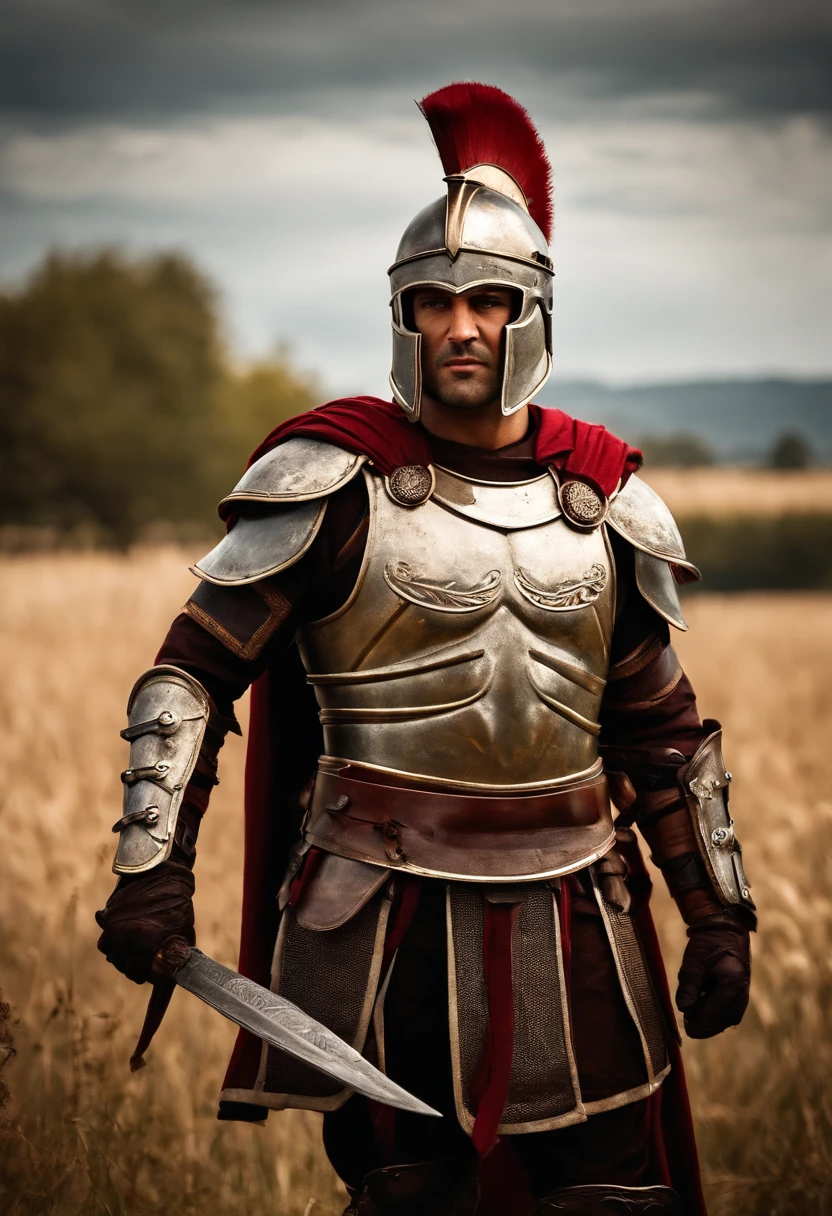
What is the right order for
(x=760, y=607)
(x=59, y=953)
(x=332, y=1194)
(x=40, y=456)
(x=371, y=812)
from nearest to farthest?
(x=371, y=812) < (x=332, y=1194) < (x=59, y=953) < (x=760, y=607) < (x=40, y=456)

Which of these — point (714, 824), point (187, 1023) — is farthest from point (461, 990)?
point (187, 1023)

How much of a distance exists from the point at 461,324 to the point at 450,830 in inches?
42.5

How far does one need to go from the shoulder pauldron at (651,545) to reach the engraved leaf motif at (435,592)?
42cm

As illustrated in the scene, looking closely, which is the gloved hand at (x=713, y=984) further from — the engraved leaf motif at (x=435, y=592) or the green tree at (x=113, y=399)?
the green tree at (x=113, y=399)

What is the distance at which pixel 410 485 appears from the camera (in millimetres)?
3188

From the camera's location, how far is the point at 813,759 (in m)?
7.74

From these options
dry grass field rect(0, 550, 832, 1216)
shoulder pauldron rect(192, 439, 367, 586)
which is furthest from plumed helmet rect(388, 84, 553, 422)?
dry grass field rect(0, 550, 832, 1216)

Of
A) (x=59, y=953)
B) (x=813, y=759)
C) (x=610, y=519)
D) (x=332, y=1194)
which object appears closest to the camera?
(x=610, y=519)

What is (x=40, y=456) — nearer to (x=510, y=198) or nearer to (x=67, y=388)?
(x=67, y=388)

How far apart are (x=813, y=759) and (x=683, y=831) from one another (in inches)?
179

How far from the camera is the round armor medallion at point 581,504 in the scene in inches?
129

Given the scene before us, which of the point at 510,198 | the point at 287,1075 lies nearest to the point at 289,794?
the point at 287,1075

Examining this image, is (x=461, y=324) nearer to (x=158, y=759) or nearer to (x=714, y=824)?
(x=158, y=759)

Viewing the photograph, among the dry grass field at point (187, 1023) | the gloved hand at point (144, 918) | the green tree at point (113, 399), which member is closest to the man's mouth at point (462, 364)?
the gloved hand at point (144, 918)
